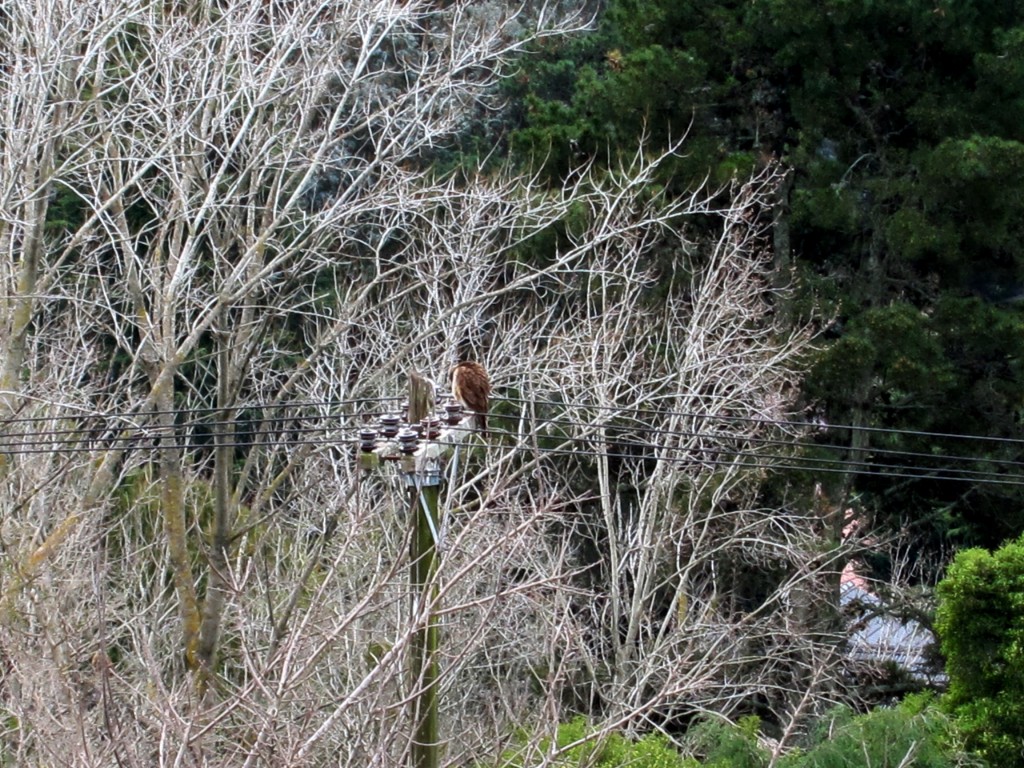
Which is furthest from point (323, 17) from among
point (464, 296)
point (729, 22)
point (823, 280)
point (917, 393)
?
point (917, 393)

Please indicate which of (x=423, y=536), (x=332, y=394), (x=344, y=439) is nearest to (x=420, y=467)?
(x=423, y=536)

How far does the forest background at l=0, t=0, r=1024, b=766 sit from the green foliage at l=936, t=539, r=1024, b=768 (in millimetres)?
29

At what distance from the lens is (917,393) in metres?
15.9

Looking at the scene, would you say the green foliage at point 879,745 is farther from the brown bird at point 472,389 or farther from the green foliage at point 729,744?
the brown bird at point 472,389

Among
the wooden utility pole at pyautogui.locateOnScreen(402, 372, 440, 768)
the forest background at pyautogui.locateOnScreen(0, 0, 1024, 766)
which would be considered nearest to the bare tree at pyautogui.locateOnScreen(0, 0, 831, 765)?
the forest background at pyautogui.locateOnScreen(0, 0, 1024, 766)

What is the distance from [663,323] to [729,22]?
12.3 feet

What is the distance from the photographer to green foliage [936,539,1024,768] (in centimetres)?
1181

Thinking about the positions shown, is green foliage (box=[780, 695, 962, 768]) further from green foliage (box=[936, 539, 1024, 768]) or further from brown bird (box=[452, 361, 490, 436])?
brown bird (box=[452, 361, 490, 436])

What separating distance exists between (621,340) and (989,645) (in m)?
4.98

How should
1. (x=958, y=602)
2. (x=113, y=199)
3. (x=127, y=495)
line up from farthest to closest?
1. (x=127, y=495)
2. (x=958, y=602)
3. (x=113, y=199)

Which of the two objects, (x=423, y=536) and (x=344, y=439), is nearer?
(x=423, y=536)

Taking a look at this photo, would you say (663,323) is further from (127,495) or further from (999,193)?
(127,495)

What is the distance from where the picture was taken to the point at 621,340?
48.1 ft

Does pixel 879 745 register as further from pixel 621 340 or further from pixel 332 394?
pixel 332 394
